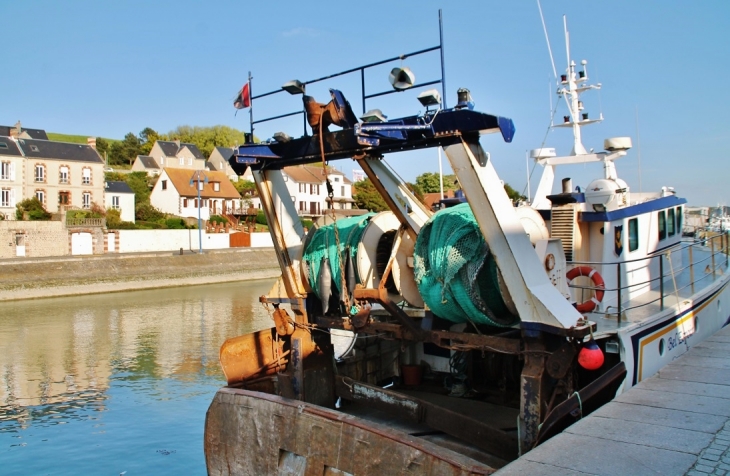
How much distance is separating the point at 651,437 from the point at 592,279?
303cm

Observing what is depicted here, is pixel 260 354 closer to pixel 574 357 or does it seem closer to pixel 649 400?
pixel 574 357

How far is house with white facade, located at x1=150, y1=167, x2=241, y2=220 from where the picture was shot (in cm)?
6303

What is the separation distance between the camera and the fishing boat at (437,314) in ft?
22.5

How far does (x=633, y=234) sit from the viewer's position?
405 inches

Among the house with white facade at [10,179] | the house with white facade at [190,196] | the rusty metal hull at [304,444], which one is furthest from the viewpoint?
the house with white facade at [190,196]

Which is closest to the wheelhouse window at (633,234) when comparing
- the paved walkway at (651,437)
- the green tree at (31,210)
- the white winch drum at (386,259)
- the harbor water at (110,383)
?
the paved walkway at (651,437)

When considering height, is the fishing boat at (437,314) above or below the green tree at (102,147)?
below

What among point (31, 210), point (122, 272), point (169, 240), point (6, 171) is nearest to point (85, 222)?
point (169, 240)

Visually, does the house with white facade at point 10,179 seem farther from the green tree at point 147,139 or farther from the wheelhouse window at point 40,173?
the green tree at point 147,139

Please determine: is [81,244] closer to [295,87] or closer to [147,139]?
[295,87]

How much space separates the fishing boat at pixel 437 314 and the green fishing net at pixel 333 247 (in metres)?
0.03

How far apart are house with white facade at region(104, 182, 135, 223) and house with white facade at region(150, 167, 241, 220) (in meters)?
5.53

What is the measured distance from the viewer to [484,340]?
24.3 ft

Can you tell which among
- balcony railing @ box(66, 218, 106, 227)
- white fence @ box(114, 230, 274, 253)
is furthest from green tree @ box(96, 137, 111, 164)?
balcony railing @ box(66, 218, 106, 227)
